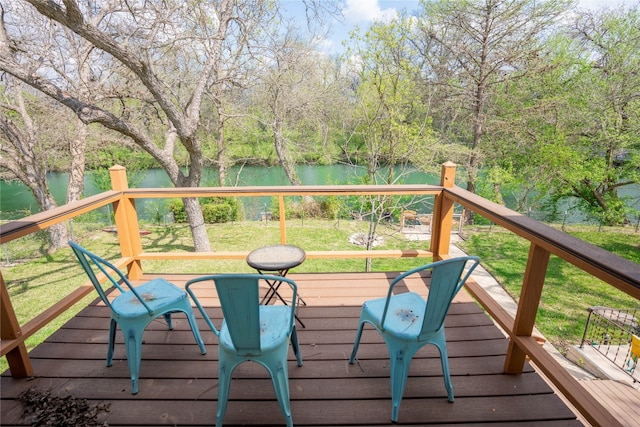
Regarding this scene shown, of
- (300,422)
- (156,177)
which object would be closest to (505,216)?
(300,422)

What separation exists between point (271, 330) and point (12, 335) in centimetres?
148

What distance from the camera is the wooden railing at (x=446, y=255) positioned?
4.32ft

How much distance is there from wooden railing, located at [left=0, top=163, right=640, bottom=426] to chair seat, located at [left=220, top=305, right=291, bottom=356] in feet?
3.80

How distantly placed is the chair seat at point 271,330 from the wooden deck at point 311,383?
412 mm

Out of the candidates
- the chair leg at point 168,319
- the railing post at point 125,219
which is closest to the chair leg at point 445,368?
the chair leg at point 168,319

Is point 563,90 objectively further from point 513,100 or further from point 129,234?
point 129,234

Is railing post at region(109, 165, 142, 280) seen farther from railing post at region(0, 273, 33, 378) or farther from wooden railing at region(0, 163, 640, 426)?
railing post at region(0, 273, 33, 378)

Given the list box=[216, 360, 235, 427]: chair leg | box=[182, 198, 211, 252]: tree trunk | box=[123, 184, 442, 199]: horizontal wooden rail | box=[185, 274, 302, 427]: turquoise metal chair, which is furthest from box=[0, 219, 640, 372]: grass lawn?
box=[216, 360, 235, 427]: chair leg

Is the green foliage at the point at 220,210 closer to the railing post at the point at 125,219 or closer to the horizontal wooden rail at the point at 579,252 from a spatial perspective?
the railing post at the point at 125,219

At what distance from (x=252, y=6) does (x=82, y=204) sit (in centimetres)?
626

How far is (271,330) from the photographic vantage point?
1.63 m

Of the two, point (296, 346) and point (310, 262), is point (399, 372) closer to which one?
point (296, 346)

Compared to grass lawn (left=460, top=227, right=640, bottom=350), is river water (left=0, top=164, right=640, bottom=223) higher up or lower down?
higher up

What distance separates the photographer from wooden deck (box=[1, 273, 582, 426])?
1.62 metres
